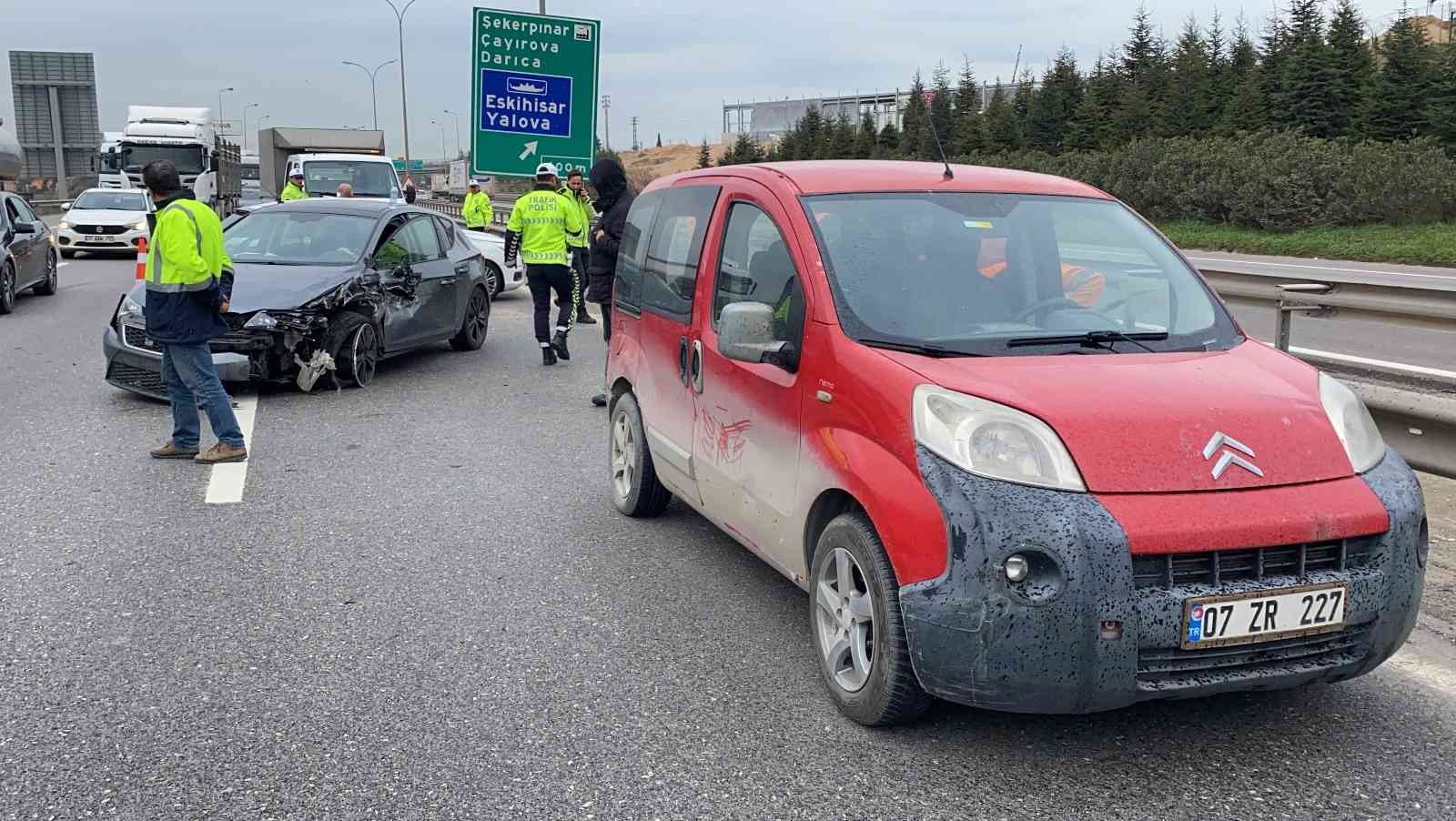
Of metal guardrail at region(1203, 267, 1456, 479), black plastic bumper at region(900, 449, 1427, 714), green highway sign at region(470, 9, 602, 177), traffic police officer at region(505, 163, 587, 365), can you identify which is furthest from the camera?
green highway sign at region(470, 9, 602, 177)

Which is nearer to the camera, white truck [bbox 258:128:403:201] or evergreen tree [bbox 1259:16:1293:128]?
white truck [bbox 258:128:403:201]

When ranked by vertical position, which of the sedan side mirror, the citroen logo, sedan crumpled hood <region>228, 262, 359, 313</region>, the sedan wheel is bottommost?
the sedan wheel

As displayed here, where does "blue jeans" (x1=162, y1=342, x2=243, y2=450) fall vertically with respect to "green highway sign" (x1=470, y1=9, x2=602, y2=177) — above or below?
below

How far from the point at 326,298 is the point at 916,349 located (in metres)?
7.11

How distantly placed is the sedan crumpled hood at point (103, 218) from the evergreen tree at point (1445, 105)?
30154mm

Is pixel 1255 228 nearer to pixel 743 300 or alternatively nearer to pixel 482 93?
pixel 482 93

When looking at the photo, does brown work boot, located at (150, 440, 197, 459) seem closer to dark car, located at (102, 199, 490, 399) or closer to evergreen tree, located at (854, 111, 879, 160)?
dark car, located at (102, 199, 490, 399)

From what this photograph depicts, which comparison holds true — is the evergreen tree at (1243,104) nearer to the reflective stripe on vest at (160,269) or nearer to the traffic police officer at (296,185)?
the traffic police officer at (296,185)

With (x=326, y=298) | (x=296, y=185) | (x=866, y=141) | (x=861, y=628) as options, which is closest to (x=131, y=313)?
(x=326, y=298)

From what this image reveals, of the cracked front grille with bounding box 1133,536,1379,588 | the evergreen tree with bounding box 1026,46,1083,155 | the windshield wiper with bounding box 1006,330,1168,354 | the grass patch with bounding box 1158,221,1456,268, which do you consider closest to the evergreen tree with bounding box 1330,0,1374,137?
the grass patch with bounding box 1158,221,1456,268

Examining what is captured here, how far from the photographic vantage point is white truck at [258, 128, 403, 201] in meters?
25.8

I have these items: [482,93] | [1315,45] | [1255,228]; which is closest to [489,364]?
[482,93]

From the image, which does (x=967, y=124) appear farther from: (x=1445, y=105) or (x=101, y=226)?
(x=101, y=226)

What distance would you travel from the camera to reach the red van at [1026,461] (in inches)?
133
